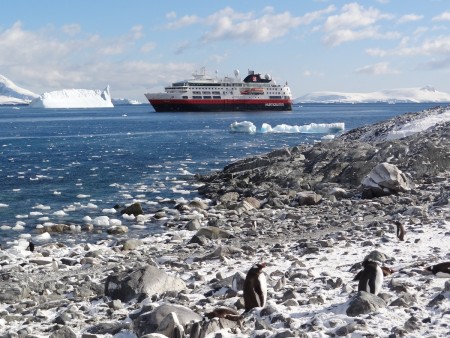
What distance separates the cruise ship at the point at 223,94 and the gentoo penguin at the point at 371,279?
103623 millimetres

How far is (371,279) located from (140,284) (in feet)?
10.4

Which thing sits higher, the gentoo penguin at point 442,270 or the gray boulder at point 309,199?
the gentoo penguin at point 442,270

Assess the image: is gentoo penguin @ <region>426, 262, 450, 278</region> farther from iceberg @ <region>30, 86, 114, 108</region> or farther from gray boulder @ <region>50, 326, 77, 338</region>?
iceberg @ <region>30, 86, 114, 108</region>

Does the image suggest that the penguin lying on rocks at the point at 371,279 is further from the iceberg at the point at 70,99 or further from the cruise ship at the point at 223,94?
the iceberg at the point at 70,99

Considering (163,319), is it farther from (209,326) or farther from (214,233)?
(214,233)

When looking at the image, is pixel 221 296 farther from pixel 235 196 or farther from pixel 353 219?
pixel 235 196

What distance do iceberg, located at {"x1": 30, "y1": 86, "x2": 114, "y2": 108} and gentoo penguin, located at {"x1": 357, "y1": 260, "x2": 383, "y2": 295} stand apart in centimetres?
18744

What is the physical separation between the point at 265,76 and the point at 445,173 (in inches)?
3834

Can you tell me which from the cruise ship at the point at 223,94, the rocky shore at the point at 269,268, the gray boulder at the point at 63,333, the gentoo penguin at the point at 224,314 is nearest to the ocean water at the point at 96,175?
the rocky shore at the point at 269,268

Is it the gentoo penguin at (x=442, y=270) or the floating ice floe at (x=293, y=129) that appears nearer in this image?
the gentoo penguin at (x=442, y=270)

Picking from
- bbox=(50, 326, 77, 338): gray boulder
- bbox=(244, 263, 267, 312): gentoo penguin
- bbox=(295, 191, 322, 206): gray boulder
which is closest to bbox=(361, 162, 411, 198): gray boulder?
bbox=(295, 191, 322, 206): gray boulder

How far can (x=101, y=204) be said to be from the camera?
63.7 feet

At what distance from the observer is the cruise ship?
4331 inches

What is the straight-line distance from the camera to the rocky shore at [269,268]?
246 inches
